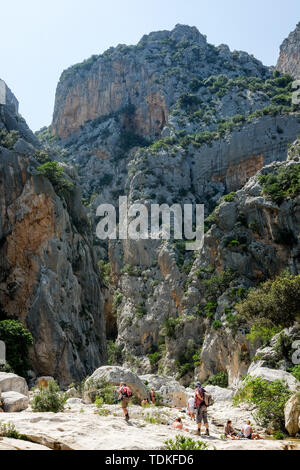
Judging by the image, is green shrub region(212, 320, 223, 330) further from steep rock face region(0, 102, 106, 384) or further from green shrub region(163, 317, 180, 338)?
steep rock face region(0, 102, 106, 384)

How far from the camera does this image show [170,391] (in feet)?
91.9

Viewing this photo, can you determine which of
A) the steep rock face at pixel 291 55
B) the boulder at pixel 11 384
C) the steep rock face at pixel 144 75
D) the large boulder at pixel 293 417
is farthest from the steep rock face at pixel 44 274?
the steep rock face at pixel 291 55

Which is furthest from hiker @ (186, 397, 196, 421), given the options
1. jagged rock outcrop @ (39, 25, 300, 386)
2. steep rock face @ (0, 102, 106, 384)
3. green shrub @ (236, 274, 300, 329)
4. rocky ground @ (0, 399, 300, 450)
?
steep rock face @ (0, 102, 106, 384)

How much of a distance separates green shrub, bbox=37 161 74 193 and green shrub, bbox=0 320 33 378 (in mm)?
17946

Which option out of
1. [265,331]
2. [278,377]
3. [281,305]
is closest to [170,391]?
[265,331]

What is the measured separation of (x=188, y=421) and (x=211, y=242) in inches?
1387

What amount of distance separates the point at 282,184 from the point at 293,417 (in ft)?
116

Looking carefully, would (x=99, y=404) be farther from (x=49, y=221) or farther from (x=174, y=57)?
(x=174, y=57)

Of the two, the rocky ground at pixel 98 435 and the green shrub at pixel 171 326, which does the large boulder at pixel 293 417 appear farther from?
the green shrub at pixel 171 326

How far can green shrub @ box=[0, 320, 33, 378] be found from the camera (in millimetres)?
32062

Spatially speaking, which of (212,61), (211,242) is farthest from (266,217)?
(212,61)

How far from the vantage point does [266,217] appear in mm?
47438

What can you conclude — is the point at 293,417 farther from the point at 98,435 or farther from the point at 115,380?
the point at 98,435

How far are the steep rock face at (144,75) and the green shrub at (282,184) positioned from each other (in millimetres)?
49530
